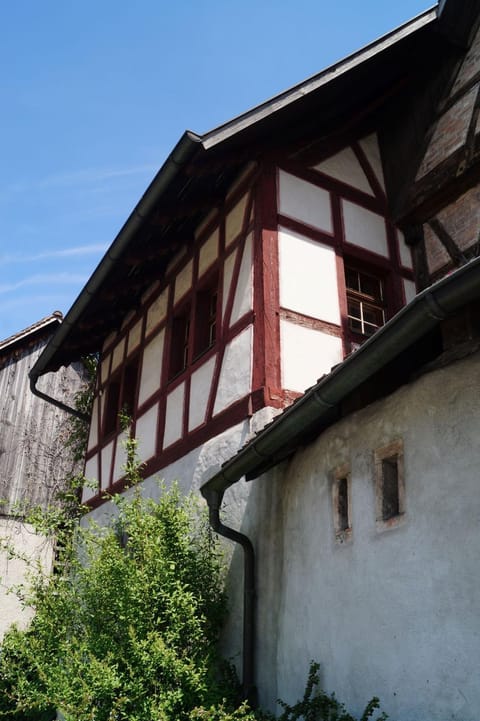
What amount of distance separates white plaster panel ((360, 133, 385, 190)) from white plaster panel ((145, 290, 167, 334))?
322cm

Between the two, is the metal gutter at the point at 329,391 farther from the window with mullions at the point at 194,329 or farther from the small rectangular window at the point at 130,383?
the small rectangular window at the point at 130,383

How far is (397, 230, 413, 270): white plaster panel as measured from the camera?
8.35m

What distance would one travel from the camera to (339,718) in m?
4.34

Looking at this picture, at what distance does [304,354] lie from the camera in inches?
269

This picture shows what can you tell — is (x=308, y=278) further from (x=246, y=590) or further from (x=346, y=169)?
(x=246, y=590)

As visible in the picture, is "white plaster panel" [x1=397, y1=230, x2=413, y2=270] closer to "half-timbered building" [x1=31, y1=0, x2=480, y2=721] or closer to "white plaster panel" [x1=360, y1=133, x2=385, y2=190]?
"half-timbered building" [x1=31, y1=0, x2=480, y2=721]

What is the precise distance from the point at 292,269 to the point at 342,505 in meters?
Result: 2.90

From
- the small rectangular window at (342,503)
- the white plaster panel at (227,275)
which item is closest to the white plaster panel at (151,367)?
the white plaster panel at (227,275)

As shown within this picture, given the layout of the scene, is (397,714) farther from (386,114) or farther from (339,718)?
(386,114)

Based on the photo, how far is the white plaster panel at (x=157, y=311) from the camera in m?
9.72

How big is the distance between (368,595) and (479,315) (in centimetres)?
188

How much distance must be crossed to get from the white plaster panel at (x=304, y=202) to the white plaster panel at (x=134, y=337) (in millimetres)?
3634

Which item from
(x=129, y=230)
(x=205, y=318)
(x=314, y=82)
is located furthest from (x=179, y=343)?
(x=314, y=82)

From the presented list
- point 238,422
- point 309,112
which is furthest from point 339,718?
point 309,112
